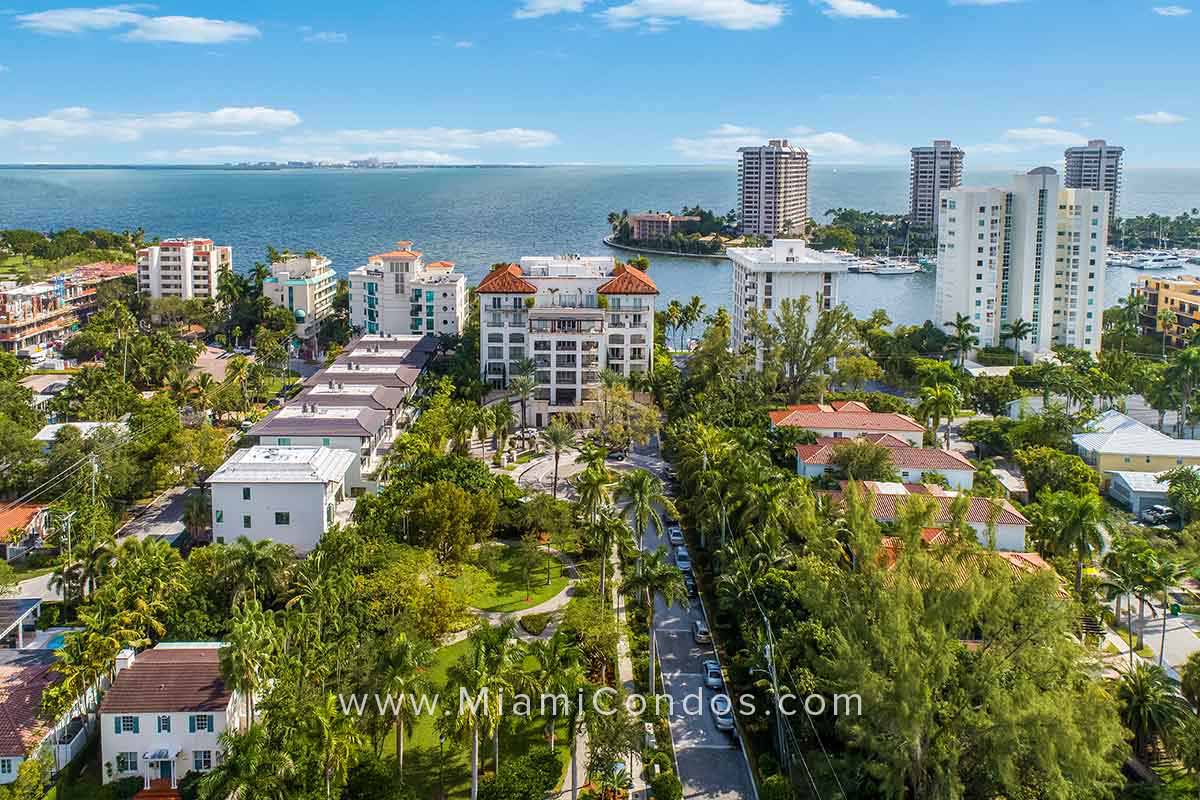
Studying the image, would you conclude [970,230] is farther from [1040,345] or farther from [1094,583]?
[1094,583]

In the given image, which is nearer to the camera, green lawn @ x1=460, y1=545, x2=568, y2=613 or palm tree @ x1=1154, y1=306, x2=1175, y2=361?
green lawn @ x1=460, y1=545, x2=568, y2=613

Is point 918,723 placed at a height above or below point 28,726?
above

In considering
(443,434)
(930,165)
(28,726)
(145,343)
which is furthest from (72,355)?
(930,165)

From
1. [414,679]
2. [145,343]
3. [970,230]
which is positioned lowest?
[414,679]

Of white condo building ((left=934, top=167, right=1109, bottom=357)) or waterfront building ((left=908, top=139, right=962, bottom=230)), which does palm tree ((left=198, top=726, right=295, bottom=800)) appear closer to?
white condo building ((left=934, top=167, right=1109, bottom=357))

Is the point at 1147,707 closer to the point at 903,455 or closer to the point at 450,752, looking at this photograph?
the point at 450,752

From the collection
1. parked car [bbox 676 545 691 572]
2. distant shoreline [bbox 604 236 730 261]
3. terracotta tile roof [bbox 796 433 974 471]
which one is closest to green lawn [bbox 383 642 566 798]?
parked car [bbox 676 545 691 572]

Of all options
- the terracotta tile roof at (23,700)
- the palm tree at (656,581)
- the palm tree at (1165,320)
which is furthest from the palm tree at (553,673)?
the palm tree at (1165,320)
